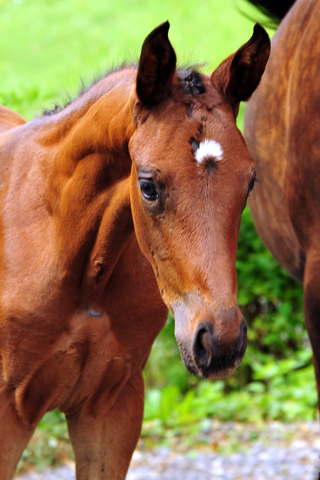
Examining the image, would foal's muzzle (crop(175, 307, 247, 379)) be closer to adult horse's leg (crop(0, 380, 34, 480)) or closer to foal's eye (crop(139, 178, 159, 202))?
foal's eye (crop(139, 178, 159, 202))

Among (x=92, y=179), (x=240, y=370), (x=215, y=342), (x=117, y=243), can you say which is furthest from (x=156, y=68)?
(x=240, y=370)

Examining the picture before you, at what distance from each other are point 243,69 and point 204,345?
849 mm

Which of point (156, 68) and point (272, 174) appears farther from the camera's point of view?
point (272, 174)

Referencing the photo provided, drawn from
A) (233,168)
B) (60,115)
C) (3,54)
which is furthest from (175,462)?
(3,54)

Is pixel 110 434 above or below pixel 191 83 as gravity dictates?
below

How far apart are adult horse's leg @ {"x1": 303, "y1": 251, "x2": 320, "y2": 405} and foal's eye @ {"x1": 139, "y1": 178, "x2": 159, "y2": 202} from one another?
37.8 inches

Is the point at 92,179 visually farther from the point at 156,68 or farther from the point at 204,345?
the point at 204,345

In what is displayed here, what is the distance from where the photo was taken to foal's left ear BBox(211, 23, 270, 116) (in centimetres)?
181

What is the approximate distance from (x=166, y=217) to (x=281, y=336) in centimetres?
374

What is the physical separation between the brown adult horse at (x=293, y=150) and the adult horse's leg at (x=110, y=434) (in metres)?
0.80

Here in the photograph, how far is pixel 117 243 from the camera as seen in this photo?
7.07ft

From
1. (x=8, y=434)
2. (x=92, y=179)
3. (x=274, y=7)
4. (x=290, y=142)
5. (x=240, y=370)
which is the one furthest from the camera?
(x=240, y=370)

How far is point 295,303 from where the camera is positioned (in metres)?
5.03

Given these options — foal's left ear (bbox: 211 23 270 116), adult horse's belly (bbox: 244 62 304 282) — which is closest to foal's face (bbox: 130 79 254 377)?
foal's left ear (bbox: 211 23 270 116)
